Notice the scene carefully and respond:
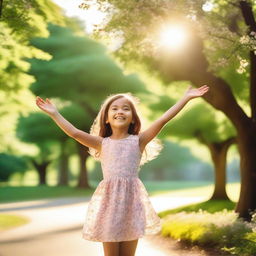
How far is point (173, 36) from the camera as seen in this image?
10.7 metres

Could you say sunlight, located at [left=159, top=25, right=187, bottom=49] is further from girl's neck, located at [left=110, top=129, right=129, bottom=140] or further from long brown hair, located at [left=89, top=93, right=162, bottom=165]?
girl's neck, located at [left=110, top=129, right=129, bottom=140]

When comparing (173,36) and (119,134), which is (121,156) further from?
(173,36)

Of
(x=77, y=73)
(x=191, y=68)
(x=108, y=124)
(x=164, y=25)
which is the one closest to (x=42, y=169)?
(x=77, y=73)

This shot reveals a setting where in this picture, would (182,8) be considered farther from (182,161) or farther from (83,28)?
(182,161)

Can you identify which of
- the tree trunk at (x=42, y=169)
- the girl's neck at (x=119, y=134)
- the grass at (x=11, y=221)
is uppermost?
the tree trunk at (x=42, y=169)

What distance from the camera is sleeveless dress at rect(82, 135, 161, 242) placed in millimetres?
4305

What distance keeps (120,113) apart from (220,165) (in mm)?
17274

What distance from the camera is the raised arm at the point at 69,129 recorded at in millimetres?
4621

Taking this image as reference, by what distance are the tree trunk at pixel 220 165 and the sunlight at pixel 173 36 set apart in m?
10.3

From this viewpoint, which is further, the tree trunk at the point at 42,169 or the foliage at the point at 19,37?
the tree trunk at the point at 42,169

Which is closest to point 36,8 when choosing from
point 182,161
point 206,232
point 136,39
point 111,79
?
point 136,39

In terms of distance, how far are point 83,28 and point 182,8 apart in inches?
963

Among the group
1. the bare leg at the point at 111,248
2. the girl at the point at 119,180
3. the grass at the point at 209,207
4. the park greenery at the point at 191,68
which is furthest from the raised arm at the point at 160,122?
the grass at the point at 209,207

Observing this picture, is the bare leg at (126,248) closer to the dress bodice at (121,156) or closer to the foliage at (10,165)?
the dress bodice at (121,156)
